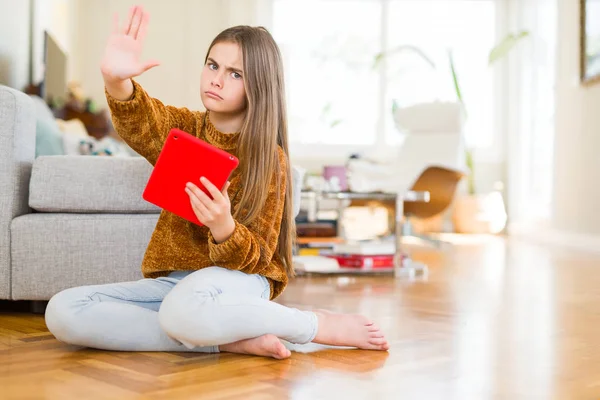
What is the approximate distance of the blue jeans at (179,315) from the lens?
1.31 m

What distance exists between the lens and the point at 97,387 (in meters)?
1.12

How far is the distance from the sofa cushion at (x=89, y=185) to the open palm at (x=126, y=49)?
0.60m

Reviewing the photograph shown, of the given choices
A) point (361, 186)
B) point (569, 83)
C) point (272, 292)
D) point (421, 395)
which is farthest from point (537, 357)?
point (569, 83)

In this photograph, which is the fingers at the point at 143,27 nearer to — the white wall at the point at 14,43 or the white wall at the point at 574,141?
the white wall at the point at 14,43

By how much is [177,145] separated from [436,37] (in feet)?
18.8

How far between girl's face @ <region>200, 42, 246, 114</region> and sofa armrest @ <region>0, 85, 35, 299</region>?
0.65 m

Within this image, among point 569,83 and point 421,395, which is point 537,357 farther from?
point 569,83

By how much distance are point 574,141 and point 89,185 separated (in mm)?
3916

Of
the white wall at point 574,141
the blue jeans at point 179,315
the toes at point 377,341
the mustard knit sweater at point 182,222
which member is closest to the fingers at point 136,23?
the mustard knit sweater at point 182,222

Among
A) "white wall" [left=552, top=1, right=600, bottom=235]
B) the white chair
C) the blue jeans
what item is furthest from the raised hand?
"white wall" [left=552, top=1, right=600, bottom=235]

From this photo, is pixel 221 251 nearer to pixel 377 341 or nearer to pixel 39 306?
pixel 377 341

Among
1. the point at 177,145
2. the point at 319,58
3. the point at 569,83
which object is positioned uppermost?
the point at 319,58

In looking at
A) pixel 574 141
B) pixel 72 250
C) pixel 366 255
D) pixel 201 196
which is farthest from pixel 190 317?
pixel 574 141

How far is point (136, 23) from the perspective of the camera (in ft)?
4.39
